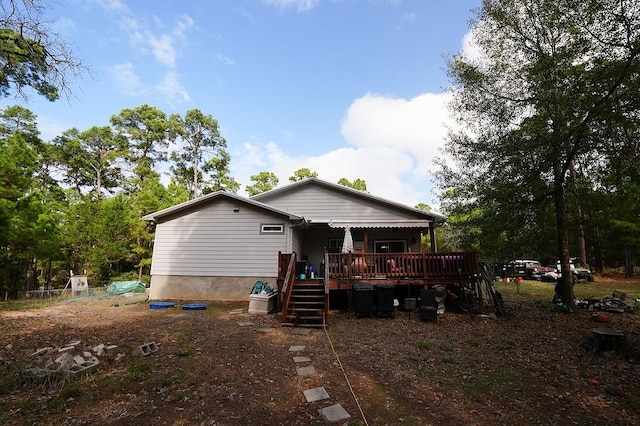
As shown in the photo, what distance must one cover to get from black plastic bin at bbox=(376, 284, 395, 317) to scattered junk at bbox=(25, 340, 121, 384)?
6.80 meters

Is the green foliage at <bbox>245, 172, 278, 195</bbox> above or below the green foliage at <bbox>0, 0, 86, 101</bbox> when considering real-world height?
above

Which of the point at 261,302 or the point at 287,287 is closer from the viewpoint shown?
the point at 287,287

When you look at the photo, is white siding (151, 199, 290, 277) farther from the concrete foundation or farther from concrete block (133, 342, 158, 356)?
concrete block (133, 342, 158, 356)

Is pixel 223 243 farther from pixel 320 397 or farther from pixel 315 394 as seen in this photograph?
pixel 320 397

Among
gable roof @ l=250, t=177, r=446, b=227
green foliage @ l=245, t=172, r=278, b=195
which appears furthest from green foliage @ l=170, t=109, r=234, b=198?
gable roof @ l=250, t=177, r=446, b=227

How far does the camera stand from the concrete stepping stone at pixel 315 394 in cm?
403

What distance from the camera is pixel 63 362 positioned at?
477 centimetres

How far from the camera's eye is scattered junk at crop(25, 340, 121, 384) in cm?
443

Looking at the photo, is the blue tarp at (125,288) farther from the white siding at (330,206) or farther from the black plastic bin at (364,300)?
the black plastic bin at (364,300)

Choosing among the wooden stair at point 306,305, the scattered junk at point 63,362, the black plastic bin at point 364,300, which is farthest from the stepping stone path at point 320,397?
the black plastic bin at point 364,300

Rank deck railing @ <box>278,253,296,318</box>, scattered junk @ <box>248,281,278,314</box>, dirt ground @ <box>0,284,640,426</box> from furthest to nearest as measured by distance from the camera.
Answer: scattered junk @ <box>248,281,278,314</box>, deck railing @ <box>278,253,296,318</box>, dirt ground @ <box>0,284,640,426</box>

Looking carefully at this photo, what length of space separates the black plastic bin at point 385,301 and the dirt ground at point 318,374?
66cm

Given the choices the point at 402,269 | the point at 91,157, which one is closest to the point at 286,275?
the point at 402,269

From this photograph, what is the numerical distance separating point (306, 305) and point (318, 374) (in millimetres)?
4241
